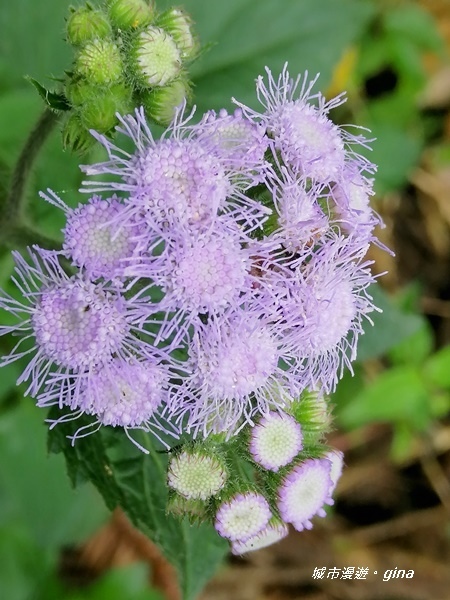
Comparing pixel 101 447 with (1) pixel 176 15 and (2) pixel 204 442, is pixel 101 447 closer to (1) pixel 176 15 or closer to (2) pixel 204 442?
(2) pixel 204 442

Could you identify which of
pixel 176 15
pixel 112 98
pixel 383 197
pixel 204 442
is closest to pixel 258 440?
pixel 204 442

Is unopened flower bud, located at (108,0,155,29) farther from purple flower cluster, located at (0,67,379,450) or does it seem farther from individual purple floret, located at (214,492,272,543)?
individual purple floret, located at (214,492,272,543)

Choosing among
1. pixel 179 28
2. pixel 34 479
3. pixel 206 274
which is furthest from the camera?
pixel 34 479

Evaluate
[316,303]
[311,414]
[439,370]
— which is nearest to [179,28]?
[316,303]

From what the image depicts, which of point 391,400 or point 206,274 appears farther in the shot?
point 391,400

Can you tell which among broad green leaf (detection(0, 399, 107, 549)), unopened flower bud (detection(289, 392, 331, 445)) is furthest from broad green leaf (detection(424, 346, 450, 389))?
unopened flower bud (detection(289, 392, 331, 445))

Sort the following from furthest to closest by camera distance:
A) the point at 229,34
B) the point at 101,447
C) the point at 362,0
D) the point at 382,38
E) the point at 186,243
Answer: the point at 382,38 → the point at 362,0 → the point at 229,34 → the point at 101,447 → the point at 186,243

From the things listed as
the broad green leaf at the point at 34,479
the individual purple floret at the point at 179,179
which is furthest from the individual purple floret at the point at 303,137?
the broad green leaf at the point at 34,479

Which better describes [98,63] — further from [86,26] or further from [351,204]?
[351,204]
